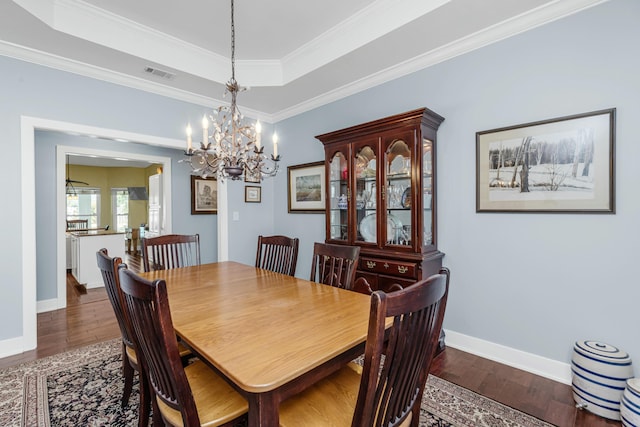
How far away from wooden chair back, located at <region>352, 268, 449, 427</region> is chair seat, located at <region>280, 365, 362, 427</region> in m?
0.22

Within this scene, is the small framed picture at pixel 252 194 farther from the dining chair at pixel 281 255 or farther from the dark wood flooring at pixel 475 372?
the dark wood flooring at pixel 475 372

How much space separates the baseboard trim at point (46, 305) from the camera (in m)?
3.67

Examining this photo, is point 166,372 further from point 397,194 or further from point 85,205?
point 85,205

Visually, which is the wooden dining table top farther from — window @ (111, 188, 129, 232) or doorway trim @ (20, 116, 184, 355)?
window @ (111, 188, 129, 232)

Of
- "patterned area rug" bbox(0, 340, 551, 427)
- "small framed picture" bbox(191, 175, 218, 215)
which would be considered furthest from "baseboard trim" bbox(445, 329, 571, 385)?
"small framed picture" bbox(191, 175, 218, 215)

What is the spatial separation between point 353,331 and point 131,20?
3.05m

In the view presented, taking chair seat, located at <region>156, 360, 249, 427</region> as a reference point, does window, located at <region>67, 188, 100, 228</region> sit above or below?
above

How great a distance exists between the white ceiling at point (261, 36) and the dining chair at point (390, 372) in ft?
6.87

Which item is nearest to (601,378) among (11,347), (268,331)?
(268,331)

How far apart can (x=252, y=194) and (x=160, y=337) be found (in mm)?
3277

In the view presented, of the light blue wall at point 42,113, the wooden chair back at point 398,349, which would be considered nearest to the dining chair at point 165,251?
the light blue wall at point 42,113

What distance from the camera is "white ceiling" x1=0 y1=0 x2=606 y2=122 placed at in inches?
85.7

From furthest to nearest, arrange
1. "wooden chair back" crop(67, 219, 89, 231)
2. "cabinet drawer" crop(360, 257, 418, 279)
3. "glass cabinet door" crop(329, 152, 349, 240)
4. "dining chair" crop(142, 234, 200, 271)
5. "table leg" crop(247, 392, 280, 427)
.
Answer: "wooden chair back" crop(67, 219, 89, 231) < "glass cabinet door" crop(329, 152, 349, 240) < "dining chair" crop(142, 234, 200, 271) < "cabinet drawer" crop(360, 257, 418, 279) < "table leg" crop(247, 392, 280, 427)

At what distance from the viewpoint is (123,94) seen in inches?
120
